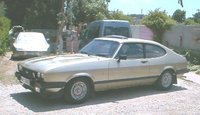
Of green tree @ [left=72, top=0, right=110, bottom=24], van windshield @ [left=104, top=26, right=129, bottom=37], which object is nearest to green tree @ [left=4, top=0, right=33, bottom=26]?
green tree @ [left=72, top=0, right=110, bottom=24]

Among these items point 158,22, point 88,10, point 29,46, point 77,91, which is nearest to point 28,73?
point 77,91

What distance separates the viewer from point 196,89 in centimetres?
1107

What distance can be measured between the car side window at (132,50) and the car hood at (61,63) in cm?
70

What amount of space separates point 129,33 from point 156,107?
29.5ft

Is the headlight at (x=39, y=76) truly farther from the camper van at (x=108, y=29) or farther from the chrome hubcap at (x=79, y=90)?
the camper van at (x=108, y=29)

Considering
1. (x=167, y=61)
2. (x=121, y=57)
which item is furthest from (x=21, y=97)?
(x=167, y=61)

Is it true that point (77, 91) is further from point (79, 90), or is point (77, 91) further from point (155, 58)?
point (155, 58)

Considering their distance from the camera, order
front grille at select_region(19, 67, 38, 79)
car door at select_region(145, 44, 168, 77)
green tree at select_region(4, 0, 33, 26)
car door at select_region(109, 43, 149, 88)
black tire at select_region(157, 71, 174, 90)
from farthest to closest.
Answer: green tree at select_region(4, 0, 33, 26), black tire at select_region(157, 71, 174, 90), car door at select_region(145, 44, 168, 77), car door at select_region(109, 43, 149, 88), front grille at select_region(19, 67, 38, 79)

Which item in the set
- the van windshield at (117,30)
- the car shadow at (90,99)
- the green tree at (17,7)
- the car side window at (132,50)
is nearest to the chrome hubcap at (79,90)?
the car shadow at (90,99)

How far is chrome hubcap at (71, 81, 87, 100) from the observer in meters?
8.62

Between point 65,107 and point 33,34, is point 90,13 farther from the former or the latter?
point 65,107

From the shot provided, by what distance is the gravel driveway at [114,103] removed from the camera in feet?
26.7

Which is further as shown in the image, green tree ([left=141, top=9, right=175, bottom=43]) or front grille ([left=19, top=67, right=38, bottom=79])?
green tree ([left=141, top=9, right=175, bottom=43])

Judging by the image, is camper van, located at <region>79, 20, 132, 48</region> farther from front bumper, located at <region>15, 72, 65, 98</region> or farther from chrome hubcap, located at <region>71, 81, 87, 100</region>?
front bumper, located at <region>15, 72, 65, 98</region>
